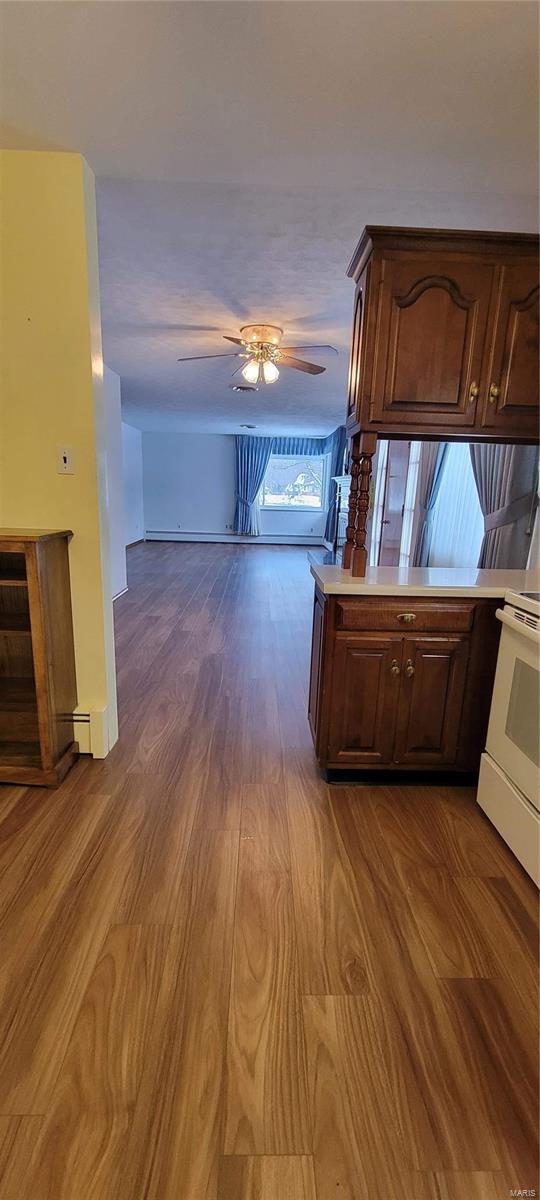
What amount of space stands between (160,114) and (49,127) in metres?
0.41

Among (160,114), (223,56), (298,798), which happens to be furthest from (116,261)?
(298,798)

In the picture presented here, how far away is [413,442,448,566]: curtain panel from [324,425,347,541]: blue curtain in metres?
3.80

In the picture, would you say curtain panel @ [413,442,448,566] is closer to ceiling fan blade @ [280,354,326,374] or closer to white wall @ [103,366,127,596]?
ceiling fan blade @ [280,354,326,374]

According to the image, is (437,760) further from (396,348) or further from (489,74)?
(489,74)

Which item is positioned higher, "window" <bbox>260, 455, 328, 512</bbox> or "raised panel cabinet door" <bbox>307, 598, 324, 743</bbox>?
"window" <bbox>260, 455, 328, 512</bbox>

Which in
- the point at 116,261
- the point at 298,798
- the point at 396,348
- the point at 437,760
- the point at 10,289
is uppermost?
the point at 116,261

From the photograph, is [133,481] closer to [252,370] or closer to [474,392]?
[252,370]

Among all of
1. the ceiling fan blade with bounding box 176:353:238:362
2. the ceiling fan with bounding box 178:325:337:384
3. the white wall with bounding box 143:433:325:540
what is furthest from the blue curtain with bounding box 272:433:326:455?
the ceiling fan with bounding box 178:325:337:384

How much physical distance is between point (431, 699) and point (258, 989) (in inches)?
45.2

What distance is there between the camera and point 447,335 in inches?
73.5

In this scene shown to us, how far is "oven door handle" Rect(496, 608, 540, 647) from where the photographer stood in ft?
4.98

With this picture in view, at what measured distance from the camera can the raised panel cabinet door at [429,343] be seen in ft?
5.97

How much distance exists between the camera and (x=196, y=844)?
168 cm

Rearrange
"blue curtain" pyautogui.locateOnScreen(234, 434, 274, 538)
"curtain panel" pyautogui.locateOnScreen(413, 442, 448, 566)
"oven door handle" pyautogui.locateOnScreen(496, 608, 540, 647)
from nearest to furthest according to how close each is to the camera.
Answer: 1. "oven door handle" pyautogui.locateOnScreen(496, 608, 540, 647)
2. "curtain panel" pyautogui.locateOnScreen(413, 442, 448, 566)
3. "blue curtain" pyautogui.locateOnScreen(234, 434, 274, 538)
